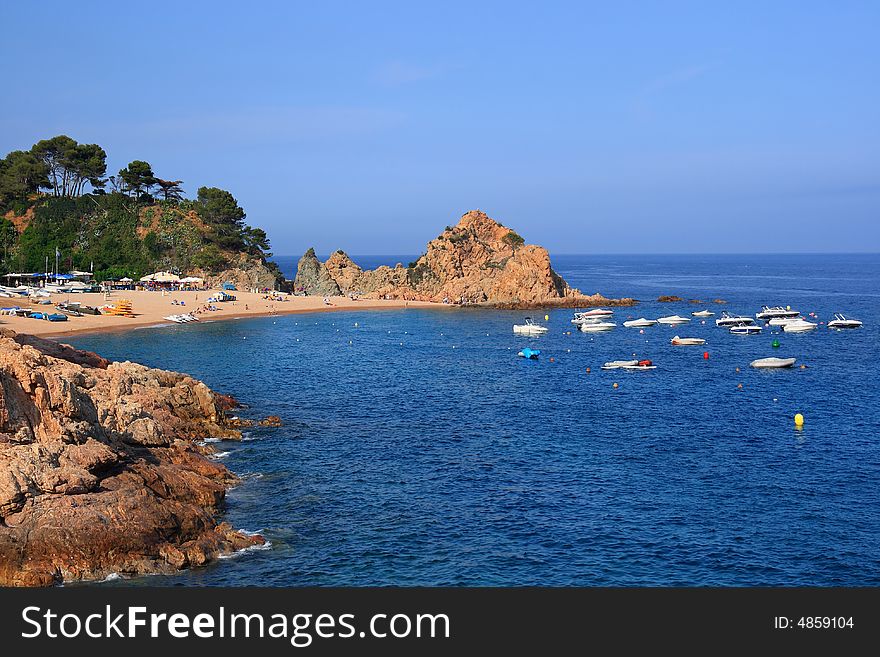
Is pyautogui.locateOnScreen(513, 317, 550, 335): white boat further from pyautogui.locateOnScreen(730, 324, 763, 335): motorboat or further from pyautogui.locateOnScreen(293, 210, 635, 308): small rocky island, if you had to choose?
pyautogui.locateOnScreen(293, 210, 635, 308): small rocky island

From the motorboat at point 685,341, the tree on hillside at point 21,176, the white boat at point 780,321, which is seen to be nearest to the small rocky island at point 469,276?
the white boat at point 780,321

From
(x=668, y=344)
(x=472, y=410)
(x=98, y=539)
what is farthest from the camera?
(x=668, y=344)

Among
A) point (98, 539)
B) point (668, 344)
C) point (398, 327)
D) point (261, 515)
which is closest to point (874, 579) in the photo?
point (261, 515)

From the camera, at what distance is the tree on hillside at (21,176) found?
17038cm

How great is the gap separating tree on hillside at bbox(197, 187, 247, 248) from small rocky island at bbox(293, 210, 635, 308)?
49.2ft

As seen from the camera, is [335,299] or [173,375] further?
[335,299]

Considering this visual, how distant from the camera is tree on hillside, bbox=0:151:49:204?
170375 mm

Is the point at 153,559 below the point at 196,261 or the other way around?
below

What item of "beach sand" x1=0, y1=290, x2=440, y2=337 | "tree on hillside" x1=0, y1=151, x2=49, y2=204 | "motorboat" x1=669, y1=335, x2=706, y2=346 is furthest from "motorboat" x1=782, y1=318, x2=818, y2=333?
"tree on hillside" x1=0, y1=151, x2=49, y2=204

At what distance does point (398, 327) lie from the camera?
122000mm

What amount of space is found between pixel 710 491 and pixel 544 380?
35.3 meters

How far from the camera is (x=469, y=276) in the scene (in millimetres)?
165500

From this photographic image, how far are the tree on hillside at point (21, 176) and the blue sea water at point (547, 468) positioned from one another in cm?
9854

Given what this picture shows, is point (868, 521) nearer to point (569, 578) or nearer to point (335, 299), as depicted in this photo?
point (569, 578)
